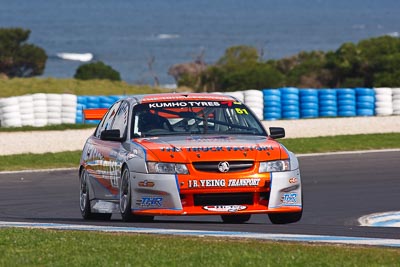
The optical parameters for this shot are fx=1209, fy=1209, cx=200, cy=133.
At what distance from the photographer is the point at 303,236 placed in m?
10.6

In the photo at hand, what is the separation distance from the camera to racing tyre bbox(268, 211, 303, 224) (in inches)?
512

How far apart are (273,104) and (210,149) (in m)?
24.2

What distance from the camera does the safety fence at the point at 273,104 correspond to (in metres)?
34.9

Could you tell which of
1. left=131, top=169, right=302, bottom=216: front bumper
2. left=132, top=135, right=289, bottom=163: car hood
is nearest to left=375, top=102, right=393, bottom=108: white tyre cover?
left=132, top=135, right=289, bottom=163: car hood

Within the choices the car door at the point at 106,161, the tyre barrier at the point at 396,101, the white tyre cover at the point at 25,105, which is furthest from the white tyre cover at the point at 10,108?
the car door at the point at 106,161

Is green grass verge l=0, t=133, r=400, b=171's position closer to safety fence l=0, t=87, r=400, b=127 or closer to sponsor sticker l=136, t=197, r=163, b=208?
safety fence l=0, t=87, r=400, b=127

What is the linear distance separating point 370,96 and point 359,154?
9.88 metres

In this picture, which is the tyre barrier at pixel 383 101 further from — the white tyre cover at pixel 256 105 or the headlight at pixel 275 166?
the headlight at pixel 275 166

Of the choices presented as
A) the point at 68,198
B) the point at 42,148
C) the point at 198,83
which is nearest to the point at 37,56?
the point at 198,83

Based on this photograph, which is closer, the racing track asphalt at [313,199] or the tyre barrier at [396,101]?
the racing track asphalt at [313,199]

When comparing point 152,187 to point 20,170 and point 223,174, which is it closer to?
point 223,174

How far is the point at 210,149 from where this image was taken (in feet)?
41.2

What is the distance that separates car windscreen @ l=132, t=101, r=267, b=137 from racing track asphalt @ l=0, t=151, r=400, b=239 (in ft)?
3.43

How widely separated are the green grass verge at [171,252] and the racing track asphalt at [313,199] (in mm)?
1150
